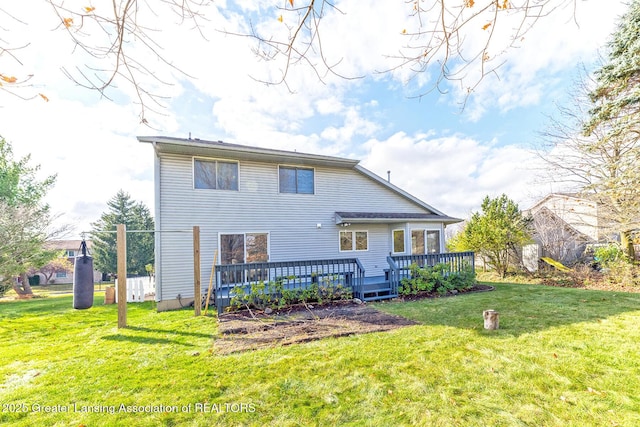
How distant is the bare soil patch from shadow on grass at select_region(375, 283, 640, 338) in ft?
2.49

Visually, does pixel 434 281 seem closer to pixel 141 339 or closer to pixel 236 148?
pixel 236 148

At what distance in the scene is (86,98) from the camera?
234 centimetres

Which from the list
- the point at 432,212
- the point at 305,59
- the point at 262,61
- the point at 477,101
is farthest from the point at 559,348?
the point at 432,212

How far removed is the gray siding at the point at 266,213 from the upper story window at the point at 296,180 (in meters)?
0.22

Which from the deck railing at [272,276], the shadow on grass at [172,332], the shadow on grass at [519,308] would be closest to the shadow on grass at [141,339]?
the shadow on grass at [172,332]

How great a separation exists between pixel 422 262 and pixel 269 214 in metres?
5.56

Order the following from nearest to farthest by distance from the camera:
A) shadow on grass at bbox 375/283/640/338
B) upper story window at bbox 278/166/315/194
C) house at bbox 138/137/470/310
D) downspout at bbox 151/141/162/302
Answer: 1. shadow on grass at bbox 375/283/640/338
2. downspout at bbox 151/141/162/302
3. house at bbox 138/137/470/310
4. upper story window at bbox 278/166/315/194

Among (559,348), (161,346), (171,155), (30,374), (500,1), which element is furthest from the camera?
(171,155)

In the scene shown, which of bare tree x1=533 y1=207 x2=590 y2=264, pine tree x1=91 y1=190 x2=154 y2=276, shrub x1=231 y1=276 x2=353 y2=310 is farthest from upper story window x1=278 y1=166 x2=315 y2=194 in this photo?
pine tree x1=91 y1=190 x2=154 y2=276

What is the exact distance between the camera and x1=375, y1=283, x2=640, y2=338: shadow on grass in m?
4.97

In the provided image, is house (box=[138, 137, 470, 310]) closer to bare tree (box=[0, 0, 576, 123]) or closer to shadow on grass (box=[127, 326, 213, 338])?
shadow on grass (box=[127, 326, 213, 338])

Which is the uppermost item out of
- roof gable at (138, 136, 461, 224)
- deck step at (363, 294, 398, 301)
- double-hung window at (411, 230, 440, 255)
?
roof gable at (138, 136, 461, 224)

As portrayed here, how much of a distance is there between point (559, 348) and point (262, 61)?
215 inches

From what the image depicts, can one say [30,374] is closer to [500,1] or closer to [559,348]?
[500,1]
